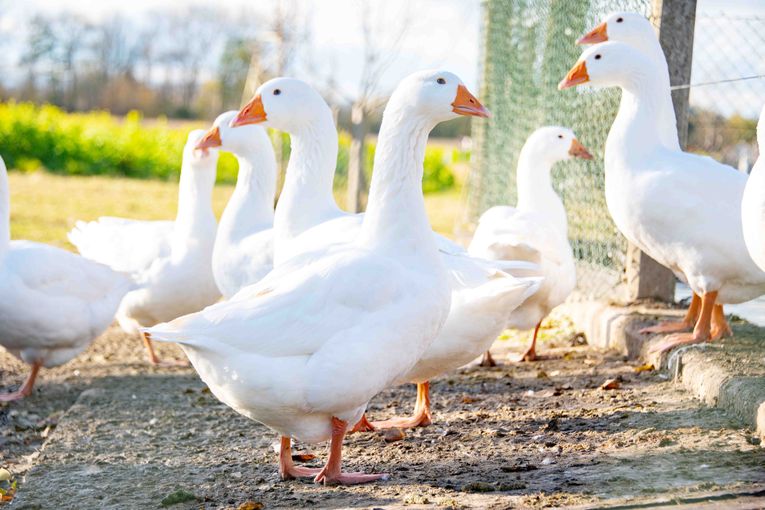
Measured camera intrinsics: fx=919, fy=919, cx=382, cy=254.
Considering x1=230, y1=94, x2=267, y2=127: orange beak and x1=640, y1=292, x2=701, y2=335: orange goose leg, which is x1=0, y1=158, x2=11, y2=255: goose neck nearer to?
x1=230, y1=94, x2=267, y2=127: orange beak

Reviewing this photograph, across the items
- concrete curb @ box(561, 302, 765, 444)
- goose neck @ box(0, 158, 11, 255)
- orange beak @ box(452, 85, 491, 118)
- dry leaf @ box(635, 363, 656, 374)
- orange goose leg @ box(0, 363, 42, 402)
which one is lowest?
orange goose leg @ box(0, 363, 42, 402)

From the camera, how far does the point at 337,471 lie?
3.51 meters

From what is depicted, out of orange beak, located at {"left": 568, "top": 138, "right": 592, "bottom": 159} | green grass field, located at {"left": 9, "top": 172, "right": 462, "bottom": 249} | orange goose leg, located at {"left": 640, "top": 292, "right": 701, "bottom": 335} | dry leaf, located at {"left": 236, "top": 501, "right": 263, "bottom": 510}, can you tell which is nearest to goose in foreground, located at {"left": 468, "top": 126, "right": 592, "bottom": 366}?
orange beak, located at {"left": 568, "top": 138, "right": 592, "bottom": 159}

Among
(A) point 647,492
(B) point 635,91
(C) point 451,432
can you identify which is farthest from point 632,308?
(A) point 647,492

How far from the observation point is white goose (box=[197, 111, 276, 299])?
5.38 m

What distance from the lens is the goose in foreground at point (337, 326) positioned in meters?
3.29

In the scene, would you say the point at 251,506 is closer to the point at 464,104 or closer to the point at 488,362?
the point at 464,104

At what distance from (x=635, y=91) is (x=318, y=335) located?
9.02 ft

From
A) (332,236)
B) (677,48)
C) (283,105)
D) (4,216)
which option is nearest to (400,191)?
(332,236)

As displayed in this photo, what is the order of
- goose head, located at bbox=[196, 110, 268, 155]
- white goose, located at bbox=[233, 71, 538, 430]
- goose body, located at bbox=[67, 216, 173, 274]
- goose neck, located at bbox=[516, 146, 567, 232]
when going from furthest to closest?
1. goose body, located at bbox=[67, 216, 173, 274]
2. goose neck, located at bbox=[516, 146, 567, 232]
3. goose head, located at bbox=[196, 110, 268, 155]
4. white goose, located at bbox=[233, 71, 538, 430]

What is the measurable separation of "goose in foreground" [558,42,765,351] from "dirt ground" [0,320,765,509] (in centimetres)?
60

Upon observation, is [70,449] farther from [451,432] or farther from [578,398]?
[578,398]

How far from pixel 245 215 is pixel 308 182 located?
87 cm

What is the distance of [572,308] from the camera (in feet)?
23.0
